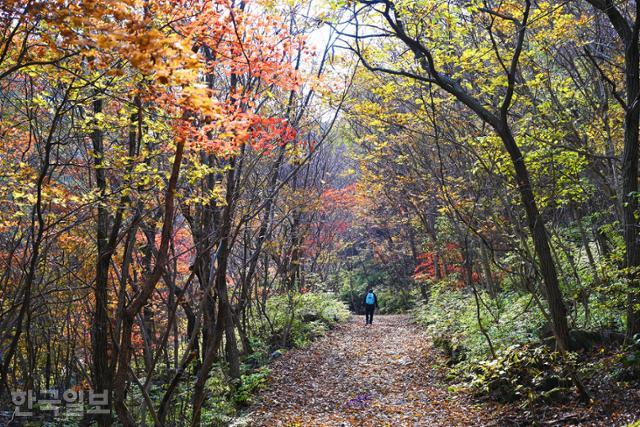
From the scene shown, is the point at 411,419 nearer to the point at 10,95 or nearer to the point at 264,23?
the point at 264,23

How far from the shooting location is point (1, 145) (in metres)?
6.65

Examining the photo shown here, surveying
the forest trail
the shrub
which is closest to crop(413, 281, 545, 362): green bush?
the forest trail

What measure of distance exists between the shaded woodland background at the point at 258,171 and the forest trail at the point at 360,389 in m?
0.56

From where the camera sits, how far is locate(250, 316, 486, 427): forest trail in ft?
24.9

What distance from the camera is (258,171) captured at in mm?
10555

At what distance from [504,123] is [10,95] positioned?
8749mm

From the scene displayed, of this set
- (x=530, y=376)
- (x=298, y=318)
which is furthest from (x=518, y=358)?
(x=298, y=318)

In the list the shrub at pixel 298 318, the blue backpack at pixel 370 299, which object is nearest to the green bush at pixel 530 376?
the shrub at pixel 298 318

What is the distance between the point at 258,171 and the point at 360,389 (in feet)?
16.7

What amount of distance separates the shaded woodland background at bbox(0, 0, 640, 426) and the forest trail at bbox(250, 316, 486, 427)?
1.83 ft

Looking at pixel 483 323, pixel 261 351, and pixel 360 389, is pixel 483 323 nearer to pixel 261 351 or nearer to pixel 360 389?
pixel 360 389

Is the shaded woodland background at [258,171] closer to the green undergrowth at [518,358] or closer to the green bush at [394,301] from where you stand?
the green undergrowth at [518,358]

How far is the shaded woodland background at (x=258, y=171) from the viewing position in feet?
16.9

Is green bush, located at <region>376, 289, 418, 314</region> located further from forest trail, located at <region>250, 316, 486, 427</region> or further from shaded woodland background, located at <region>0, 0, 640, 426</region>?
forest trail, located at <region>250, 316, 486, 427</region>
